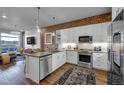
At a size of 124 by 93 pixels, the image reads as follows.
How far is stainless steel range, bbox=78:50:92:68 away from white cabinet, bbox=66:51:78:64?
0.27m

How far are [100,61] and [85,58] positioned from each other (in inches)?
28.2

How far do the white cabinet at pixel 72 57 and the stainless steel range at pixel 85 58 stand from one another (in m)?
0.27

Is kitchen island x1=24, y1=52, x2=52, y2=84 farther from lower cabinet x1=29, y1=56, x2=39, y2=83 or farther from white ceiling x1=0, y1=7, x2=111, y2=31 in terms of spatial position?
white ceiling x1=0, y1=7, x2=111, y2=31

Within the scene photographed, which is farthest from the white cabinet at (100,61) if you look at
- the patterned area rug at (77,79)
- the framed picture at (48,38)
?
the framed picture at (48,38)

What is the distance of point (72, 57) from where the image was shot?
482 cm

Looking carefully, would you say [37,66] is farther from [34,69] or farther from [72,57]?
[72,57]

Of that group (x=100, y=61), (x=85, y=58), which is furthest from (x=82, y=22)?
(x=100, y=61)

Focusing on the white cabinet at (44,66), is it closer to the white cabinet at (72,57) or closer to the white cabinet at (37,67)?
the white cabinet at (37,67)

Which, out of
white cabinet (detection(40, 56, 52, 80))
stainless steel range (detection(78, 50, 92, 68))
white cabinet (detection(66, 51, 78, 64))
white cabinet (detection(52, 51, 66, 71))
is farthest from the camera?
white cabinet (detection(66, 51, 78, 64))

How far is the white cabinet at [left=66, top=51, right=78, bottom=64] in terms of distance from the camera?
4.66 meters

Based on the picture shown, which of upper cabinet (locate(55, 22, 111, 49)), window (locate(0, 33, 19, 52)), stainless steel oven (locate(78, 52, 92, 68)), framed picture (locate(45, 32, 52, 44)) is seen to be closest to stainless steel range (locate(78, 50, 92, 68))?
stainless steel oven (locate(78, 52, 92, 68))
